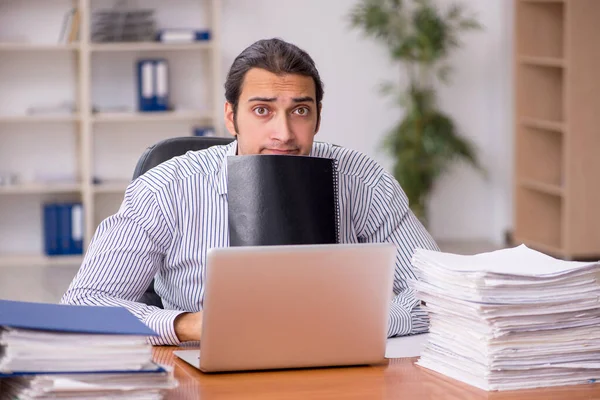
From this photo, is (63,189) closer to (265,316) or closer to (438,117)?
(438,117)

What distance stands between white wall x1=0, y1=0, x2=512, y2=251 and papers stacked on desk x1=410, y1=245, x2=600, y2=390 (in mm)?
5320

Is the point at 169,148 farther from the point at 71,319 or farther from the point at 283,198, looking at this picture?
the point at 71,319

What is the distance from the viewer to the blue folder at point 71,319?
1382mm

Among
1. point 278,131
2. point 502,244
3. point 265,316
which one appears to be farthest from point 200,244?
point 502,244

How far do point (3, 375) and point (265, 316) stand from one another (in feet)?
1.33

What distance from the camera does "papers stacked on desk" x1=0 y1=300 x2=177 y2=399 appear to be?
1.35 m

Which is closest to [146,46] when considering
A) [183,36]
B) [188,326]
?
[183,36]

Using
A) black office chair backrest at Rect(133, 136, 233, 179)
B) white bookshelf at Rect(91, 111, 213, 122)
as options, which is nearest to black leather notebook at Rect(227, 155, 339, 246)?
black office chair backrest at Rect(133, 136, 233, 179)

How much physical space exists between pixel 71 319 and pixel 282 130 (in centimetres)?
87

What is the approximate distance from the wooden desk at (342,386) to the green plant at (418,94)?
5.09m

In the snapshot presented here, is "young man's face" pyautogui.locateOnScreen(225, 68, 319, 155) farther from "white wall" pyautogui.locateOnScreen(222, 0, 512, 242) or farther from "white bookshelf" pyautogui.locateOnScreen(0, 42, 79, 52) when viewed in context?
"white wall" pyautogui.locateOnScreen(222, 0, 512, 242)

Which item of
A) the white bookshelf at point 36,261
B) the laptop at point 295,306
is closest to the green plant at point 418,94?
the white bookshelf at point 36,261

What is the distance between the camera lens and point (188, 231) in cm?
229

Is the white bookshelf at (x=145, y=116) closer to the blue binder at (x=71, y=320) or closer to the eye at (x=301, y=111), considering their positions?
the eye at (x=301, y=111)
